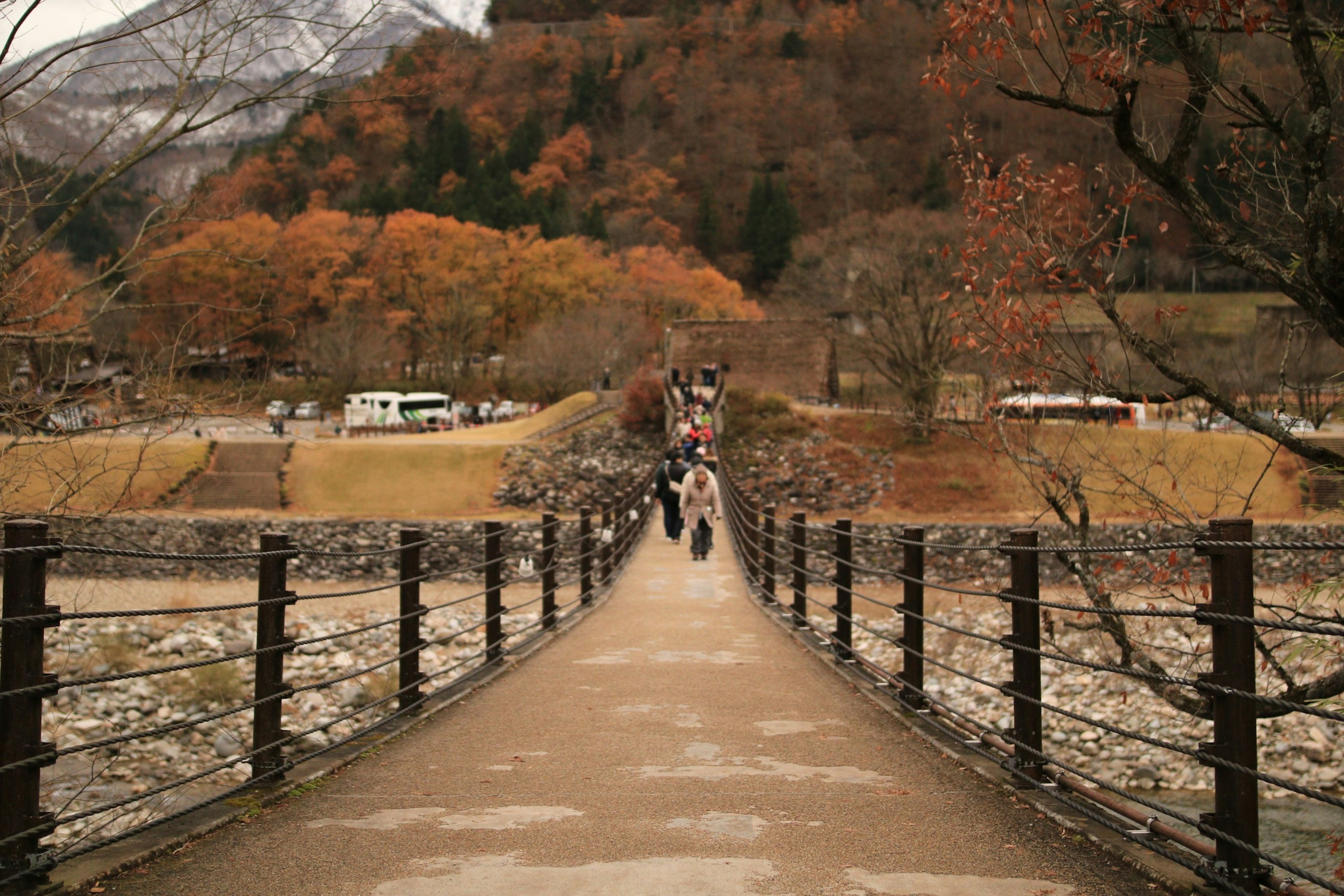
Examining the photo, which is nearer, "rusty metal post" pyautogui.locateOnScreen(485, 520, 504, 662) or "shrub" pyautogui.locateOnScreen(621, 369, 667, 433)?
"rusty metal post" pyautogui.locateOnScreen(485, 520, 504, 662)

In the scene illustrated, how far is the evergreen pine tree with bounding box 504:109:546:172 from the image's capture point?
113 meters

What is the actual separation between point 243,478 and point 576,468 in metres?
10.6

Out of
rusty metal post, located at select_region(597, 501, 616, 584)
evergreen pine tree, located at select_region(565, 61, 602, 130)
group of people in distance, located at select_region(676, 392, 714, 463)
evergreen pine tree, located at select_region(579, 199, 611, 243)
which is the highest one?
evergreen pine tree, located at select_region(565, 61, 602, 130)

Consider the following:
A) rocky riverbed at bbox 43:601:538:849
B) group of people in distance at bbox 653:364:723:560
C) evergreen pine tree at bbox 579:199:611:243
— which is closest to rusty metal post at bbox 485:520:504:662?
rocky riverbed at bbox 43:601:538:849

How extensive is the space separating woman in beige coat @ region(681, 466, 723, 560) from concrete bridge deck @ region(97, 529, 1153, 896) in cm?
1007

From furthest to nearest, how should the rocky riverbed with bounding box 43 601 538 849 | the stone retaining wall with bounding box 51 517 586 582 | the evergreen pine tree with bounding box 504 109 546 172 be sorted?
the evergreen pine tree with bounding box 504 109 546 172, the stone retaining wall with bounding box 51 517 586 582, the rocky riverbed with bounding box 43 601 538 849

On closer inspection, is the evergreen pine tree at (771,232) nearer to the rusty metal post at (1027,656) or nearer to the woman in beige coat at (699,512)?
the woman in beige coat at (699,512)

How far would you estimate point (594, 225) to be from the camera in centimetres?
9075

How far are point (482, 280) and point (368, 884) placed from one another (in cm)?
6293

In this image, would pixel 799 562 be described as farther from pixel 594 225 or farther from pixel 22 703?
pixel 594 225

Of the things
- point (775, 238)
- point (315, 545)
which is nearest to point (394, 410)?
point (315, 545)

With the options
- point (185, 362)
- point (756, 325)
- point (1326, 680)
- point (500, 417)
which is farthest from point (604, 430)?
point (1326, 680)

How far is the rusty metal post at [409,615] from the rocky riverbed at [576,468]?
26.7m

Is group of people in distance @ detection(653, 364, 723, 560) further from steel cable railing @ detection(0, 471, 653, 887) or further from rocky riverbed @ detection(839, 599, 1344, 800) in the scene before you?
steel cable railing @ detection(0, 471, 653, 887)
